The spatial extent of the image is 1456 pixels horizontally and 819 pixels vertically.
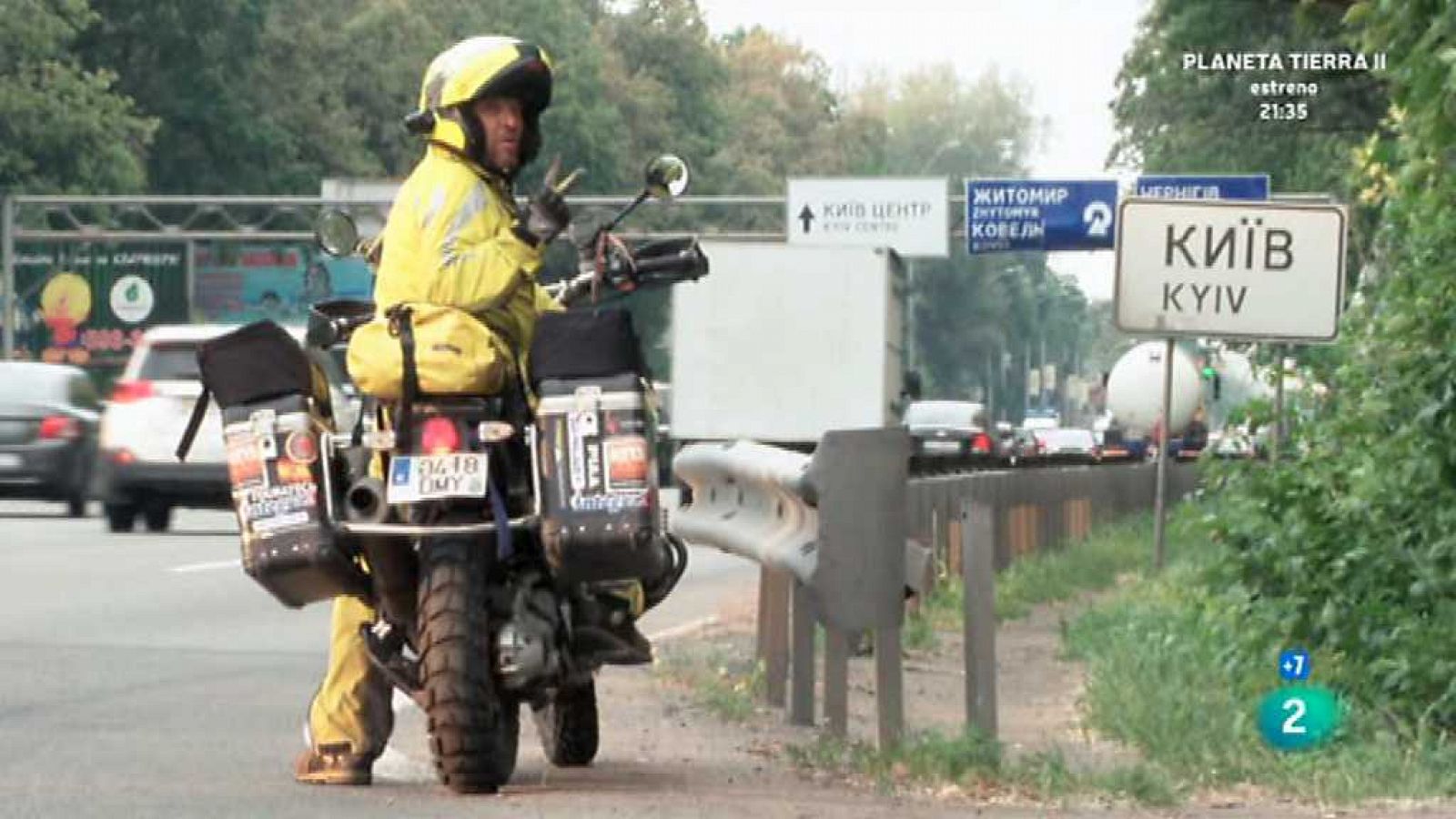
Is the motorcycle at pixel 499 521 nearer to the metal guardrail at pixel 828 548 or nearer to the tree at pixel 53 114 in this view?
the metal guardrail at pixel 828 548

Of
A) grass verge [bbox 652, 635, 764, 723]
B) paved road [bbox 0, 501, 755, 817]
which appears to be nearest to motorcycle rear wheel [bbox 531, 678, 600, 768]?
paved road [bbox 0, 501, 755, 817]

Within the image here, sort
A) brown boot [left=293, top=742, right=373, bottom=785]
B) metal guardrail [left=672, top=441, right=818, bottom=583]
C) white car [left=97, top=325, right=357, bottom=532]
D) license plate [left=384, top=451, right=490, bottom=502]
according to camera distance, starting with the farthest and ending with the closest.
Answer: white car [left=97, top=325, right=357, bottom=532] → metal guardrail [left=672, top=441, right=818, bottom=583] → brown boot [left=293, top=742, right=373, bottom=785] → license plate [left=384, top=451, right=490, bottom=502]

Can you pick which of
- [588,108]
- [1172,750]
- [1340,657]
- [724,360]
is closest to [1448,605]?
[1340,657]

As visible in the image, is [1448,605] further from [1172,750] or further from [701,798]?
[701,798]

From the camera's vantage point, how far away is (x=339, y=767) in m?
9.98

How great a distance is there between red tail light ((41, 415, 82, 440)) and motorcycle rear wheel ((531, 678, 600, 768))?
23725mm

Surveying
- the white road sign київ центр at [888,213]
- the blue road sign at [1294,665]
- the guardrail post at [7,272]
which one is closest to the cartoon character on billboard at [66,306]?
the guardrail post at [7,272]

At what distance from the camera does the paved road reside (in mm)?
9555

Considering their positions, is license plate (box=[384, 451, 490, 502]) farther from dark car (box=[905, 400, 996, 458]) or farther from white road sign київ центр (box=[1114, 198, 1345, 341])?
dark car (box=[905, 400, 996, 458])

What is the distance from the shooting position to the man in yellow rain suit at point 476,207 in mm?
9586

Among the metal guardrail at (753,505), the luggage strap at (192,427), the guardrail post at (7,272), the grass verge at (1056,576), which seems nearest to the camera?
the luggage strap at (192,427)

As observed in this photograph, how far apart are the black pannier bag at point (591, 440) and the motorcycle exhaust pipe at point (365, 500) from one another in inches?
16.4

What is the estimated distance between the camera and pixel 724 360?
35.1 m

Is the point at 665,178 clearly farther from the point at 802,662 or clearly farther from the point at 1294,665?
the point at 1294,665
